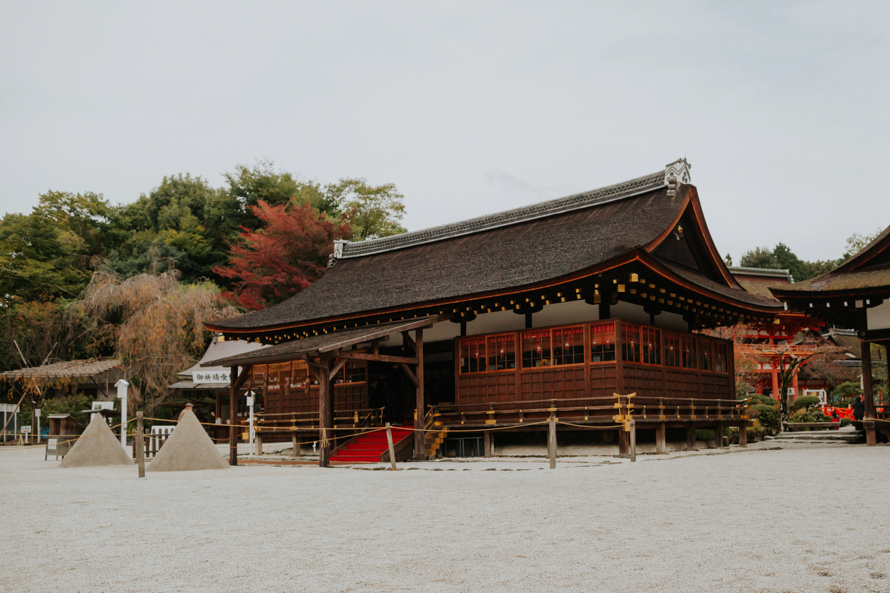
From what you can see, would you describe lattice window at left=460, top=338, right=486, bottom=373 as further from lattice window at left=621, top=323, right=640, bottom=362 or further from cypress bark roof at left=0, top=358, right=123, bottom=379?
cypress bark roof at left=0, top=358, right=123, bottom=379

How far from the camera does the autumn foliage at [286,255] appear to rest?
36.8m

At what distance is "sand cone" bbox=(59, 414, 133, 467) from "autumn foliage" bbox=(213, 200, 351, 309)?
18866 mm

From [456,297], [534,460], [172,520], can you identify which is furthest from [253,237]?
[172,520]

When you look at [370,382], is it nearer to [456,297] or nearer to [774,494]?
[456,297]

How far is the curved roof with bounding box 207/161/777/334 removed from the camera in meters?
17.3

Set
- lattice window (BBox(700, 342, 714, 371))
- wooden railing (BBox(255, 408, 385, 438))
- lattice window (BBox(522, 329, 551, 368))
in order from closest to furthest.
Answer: lattice window (BBox(522, 329, 551, 368))
lattice window (BBox(700, 342, 714, 371))
wooden railing (BBox(255, 408, 385, 438))

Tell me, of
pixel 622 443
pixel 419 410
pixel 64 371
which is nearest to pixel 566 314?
pixel 622 443

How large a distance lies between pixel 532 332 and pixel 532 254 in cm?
235

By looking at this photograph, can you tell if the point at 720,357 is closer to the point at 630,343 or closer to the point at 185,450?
the point at 630,343

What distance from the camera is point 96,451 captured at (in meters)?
17.4

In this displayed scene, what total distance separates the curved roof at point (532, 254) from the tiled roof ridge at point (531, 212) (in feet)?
0.10

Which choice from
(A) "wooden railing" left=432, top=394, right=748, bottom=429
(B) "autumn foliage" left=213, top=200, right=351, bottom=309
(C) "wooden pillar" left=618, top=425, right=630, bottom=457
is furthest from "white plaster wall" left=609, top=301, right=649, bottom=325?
(B) "autumn foliage" left=213, top=200, right=351, bottom=309

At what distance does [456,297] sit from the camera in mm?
17406

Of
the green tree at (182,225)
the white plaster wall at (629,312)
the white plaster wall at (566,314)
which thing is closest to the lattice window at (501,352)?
the white plaster wall at (566,314)
